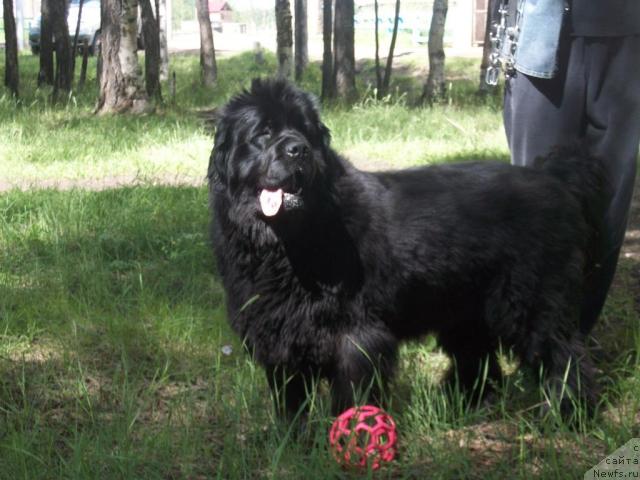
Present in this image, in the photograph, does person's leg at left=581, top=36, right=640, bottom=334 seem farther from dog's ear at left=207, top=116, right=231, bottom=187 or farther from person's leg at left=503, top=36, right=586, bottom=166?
dog's ear at left=207, top=116, right=231, bottom=187

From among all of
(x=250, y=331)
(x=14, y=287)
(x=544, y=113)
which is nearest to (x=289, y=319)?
(x=250, y=331)

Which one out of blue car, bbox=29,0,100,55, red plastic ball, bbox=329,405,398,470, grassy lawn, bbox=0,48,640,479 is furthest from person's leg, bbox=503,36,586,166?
blue car, bbox=29,0,100,55

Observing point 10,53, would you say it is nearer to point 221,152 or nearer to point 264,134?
point 221,152

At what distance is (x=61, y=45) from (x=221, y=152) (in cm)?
1356

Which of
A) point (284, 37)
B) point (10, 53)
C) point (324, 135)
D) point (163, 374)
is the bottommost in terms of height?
point (163, 374)

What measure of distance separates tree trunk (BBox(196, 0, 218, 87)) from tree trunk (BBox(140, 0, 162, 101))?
235 cm

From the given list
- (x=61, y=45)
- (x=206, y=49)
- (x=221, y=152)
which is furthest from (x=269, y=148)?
(x=206, y=49)

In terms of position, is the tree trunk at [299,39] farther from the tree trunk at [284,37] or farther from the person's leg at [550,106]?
the person's leg at [550,106]

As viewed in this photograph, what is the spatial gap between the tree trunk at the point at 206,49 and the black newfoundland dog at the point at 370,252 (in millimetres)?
15070

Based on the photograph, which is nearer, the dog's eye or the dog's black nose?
the dog's black nose

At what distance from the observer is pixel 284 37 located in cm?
1524

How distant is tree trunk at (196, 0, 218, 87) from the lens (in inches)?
742

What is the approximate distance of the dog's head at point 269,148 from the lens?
3.63m

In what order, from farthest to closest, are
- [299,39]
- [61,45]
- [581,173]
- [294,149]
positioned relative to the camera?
[299,39] < [61,45] < [581,173] < [294,149]
